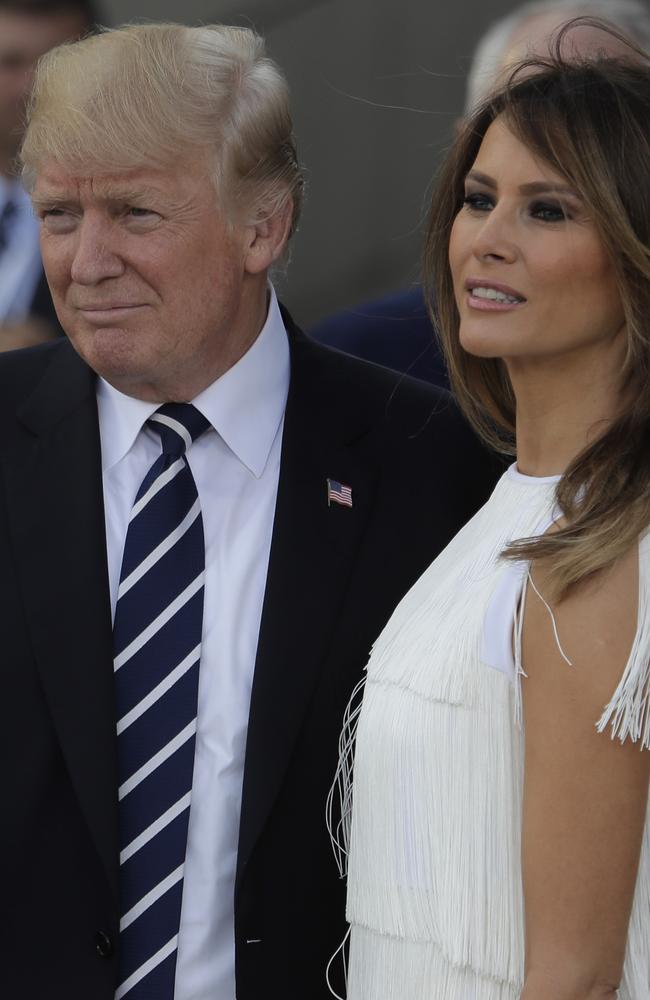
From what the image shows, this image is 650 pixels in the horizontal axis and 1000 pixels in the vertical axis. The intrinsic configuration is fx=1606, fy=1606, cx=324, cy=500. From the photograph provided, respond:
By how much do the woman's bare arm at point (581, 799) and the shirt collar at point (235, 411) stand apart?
75 centimetres

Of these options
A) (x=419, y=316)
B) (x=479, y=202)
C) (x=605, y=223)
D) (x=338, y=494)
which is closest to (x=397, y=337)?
(x=419, y=316)

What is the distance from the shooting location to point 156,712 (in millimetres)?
2391

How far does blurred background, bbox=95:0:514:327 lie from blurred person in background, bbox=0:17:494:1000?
11.2 ft

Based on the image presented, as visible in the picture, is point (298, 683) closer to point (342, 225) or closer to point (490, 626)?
point (490, 626)

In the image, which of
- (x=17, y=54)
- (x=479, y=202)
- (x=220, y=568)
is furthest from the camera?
(x=17, y=54)

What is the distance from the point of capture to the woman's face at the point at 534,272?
2098 mm

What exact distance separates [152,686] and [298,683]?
8.6 inches

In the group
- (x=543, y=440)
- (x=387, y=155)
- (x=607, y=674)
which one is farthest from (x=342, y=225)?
(x=607, y=674)

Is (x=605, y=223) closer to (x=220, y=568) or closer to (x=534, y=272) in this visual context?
(x=534, y=272)

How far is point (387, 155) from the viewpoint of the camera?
6.08 meters

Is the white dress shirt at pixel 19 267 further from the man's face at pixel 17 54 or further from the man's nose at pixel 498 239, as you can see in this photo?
the man's nose at pixel 498 239

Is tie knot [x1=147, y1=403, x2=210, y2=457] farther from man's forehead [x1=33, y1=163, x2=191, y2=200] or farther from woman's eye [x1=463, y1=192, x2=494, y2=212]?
woman's eye [x1=463, y1=192, x2=494, y2=212]

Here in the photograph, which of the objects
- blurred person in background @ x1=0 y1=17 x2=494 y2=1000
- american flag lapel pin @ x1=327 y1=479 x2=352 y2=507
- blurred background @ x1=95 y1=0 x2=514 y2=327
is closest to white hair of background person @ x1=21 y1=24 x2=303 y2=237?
blurred person in background @ x1=0 y1=17 x2=494 y2=1000

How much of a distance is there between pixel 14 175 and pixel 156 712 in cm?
208
